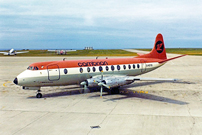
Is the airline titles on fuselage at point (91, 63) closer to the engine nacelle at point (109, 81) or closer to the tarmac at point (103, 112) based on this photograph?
the engine nacelle at point (109, 81)

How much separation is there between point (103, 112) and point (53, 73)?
22.8 ft

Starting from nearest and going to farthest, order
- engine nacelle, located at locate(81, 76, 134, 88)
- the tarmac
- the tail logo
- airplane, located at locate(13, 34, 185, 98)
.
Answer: the tarmac, airplane, located at locate(13, 34, 185, 98), engine nacelle, located at locate(81, 76, 134, 88), the tail logo

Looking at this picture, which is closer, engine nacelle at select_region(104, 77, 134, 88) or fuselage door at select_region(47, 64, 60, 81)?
engine nacelle at select_region(104, 77, 134, 88)

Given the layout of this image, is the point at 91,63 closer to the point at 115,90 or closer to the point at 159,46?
the point at 115,90

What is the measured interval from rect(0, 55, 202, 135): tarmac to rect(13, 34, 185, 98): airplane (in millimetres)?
1389

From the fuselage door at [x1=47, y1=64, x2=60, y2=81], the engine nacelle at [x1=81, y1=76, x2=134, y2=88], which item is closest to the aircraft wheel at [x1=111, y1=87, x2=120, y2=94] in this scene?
the engine nacelle at [x1=81, y1=76, x2=134, y2=88]

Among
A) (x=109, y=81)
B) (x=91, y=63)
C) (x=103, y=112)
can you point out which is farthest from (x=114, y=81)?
(x=103, y=112)

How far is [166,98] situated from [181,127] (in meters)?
7.01

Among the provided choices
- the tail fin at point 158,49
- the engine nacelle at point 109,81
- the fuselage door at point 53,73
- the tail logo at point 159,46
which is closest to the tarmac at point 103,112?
the engine nacelle at point 109,81

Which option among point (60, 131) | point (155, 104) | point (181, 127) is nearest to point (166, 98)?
point (155, 104)

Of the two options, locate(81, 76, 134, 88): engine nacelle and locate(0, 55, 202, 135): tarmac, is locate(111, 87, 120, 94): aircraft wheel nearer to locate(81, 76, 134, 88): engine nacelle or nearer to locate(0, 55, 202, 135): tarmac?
locate(0, 55, 202, 135): tarmac

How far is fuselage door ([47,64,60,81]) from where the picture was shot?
1912 cm

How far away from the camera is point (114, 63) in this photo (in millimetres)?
22391

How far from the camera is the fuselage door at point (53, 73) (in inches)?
753
